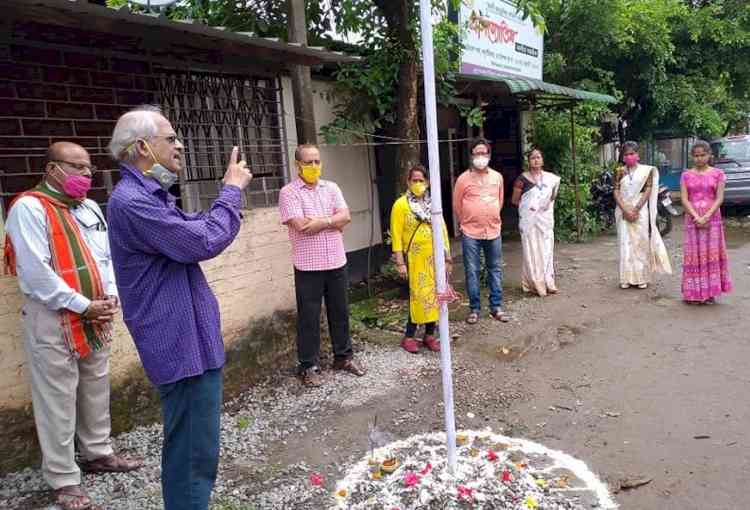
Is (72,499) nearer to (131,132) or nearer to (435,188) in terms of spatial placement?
(131,132)

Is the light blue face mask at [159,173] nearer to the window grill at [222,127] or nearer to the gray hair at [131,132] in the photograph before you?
the gray hair at [131,132]

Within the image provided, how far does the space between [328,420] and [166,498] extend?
63.6 inches

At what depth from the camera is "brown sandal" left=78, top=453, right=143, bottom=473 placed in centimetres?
320

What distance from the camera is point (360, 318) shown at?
5.93 m

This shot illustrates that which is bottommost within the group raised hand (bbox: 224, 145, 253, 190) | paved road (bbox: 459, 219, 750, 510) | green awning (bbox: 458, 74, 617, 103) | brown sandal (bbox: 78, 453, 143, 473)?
paved road (bbox: 459, 219, 750, 510)

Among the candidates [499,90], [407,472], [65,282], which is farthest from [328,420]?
[499,90]

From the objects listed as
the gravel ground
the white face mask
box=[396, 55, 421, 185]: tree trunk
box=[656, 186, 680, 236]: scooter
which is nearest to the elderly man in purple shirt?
the gravel ground

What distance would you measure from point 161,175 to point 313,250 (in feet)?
6.76

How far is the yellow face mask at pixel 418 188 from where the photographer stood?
487cm

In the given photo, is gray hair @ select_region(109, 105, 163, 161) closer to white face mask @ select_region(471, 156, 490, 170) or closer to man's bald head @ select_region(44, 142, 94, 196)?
man's bald head @ select_region(44, 142, 94, 196)

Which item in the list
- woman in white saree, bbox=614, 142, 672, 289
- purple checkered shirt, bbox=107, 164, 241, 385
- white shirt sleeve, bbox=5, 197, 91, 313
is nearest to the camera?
purple checkered shirt, bbox=107, 164, 241, 385

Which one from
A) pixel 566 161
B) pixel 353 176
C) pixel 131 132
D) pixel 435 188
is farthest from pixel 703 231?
pixel 131 132

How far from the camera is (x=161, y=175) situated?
2193 millimetres

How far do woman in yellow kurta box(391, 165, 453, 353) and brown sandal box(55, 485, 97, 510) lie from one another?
277 cm
